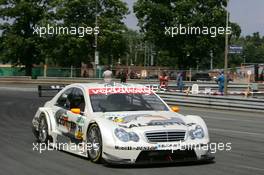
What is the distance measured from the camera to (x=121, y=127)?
8.60 m

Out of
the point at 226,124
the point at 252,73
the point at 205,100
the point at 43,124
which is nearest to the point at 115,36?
the point at 252,73

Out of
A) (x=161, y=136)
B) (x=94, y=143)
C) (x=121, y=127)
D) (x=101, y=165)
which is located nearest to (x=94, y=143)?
(x=94, y=143)

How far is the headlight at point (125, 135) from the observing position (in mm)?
8398

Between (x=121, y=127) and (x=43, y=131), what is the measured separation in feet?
10.1

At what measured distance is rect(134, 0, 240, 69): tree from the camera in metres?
64.1

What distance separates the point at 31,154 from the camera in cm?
1012

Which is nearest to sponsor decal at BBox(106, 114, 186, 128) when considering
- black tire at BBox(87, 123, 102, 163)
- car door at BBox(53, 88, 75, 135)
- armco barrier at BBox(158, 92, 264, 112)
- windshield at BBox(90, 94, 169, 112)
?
black tire at BBox(87, 123, 102, 163)

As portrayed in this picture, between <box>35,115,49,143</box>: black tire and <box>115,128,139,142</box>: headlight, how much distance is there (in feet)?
9.37

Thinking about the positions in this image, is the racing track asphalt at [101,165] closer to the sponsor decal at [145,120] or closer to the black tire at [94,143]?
the black tire at [94,143]

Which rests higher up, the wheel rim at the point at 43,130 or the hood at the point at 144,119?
the hood at the point at 144,119

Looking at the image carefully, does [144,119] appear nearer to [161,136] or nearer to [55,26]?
[161,136]

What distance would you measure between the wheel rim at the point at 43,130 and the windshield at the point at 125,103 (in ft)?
5.47

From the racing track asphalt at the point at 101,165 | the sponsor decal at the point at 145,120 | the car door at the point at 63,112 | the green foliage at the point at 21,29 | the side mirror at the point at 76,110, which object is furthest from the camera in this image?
the green foliage at the point at 21,29

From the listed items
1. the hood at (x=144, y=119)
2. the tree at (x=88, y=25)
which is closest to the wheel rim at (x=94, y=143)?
the hood at (x=144, y=119)
